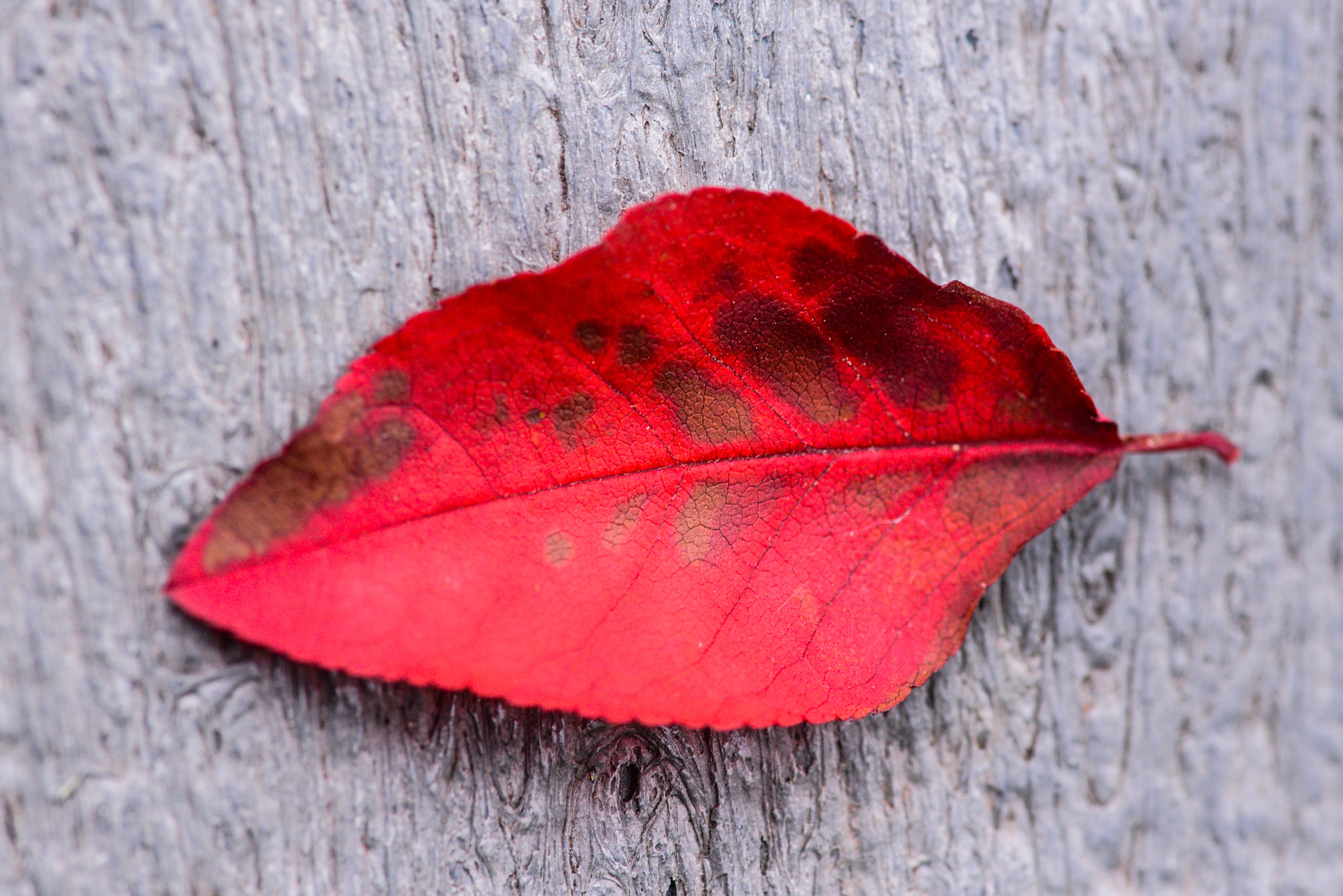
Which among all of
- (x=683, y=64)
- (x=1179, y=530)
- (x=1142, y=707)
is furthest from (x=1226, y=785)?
(x=683, y=64)

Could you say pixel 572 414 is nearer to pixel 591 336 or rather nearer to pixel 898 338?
pixel 591 336

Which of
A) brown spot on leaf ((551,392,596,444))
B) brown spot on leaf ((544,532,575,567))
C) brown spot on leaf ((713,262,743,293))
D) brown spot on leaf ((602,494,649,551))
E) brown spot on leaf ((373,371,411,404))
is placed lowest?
brown spot on leaf ((544,532,575,567))

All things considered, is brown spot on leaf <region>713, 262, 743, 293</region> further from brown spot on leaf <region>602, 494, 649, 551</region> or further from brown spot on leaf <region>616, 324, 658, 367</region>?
brown spot on leaf <region>602, 494, 649, 551</region>

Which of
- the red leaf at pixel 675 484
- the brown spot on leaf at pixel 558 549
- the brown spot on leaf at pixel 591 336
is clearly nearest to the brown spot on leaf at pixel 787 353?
the red leaf at pixel 675 484

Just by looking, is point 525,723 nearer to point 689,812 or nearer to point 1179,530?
point 689,812

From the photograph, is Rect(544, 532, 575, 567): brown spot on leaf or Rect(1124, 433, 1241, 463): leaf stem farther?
Rect(1124, 433, 1241, 463): leaf stem

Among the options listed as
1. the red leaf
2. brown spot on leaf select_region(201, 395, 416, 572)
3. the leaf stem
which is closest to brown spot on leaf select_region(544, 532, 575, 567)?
the red leaf

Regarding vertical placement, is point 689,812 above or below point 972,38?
Answer: below
